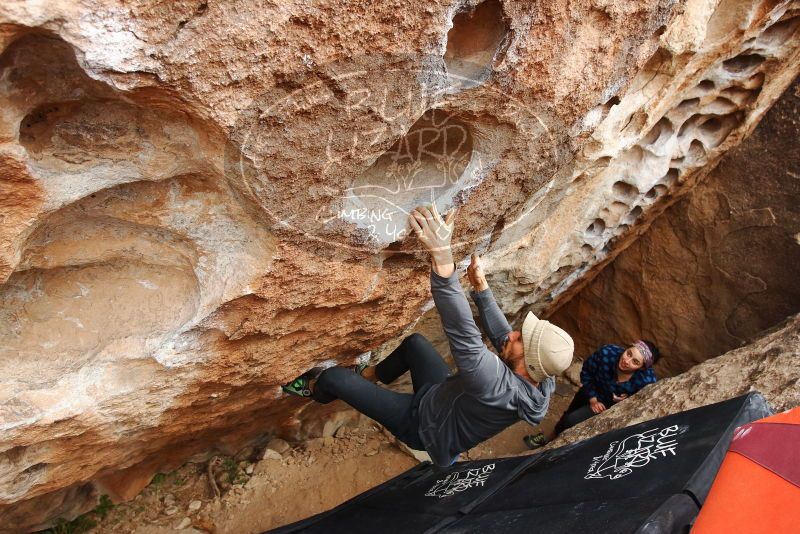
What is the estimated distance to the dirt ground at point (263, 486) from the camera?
2.70 meters

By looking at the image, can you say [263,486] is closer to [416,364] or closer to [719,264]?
A: [416,364]

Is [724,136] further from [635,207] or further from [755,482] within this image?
[755,482]

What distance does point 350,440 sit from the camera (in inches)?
128

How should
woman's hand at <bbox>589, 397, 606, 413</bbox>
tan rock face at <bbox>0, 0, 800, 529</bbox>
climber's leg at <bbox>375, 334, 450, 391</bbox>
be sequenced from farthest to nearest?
woman's hand at <bbox>589, 397, 606, 413</bbox>
climber's leg at <bbox>375, 334, 450, 391</bbox>
tan rock face at <bbox>0, 0, 800, 529</bbox>

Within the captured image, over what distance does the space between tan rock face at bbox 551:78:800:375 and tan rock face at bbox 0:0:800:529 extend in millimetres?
598

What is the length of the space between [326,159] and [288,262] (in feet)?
1.17

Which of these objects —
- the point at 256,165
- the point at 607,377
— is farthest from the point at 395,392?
the point at 607,377

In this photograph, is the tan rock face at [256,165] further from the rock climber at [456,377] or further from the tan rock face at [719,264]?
the tan rock face at [719,264]

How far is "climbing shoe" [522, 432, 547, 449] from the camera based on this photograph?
347 centimetres

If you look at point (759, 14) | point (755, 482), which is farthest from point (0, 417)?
point (759, 14)

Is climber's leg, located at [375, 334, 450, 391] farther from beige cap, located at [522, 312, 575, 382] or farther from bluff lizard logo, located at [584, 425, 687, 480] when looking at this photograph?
bluff lizard logo, located at [584, 425, 687, 480]

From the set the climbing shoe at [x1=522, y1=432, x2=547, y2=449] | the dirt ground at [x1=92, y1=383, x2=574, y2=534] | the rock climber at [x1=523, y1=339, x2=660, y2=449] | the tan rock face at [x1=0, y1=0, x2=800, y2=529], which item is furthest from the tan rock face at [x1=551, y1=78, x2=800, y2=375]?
the dirt ground at [x1=92, y1=383, x2=574, y2=534]

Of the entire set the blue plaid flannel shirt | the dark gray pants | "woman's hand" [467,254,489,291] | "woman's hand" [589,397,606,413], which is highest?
"woman's hand" [467,254,489,291]

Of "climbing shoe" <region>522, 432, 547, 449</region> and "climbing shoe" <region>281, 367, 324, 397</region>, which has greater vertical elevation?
"climbing shoe" <region>281, 367, 324, 397</region>
